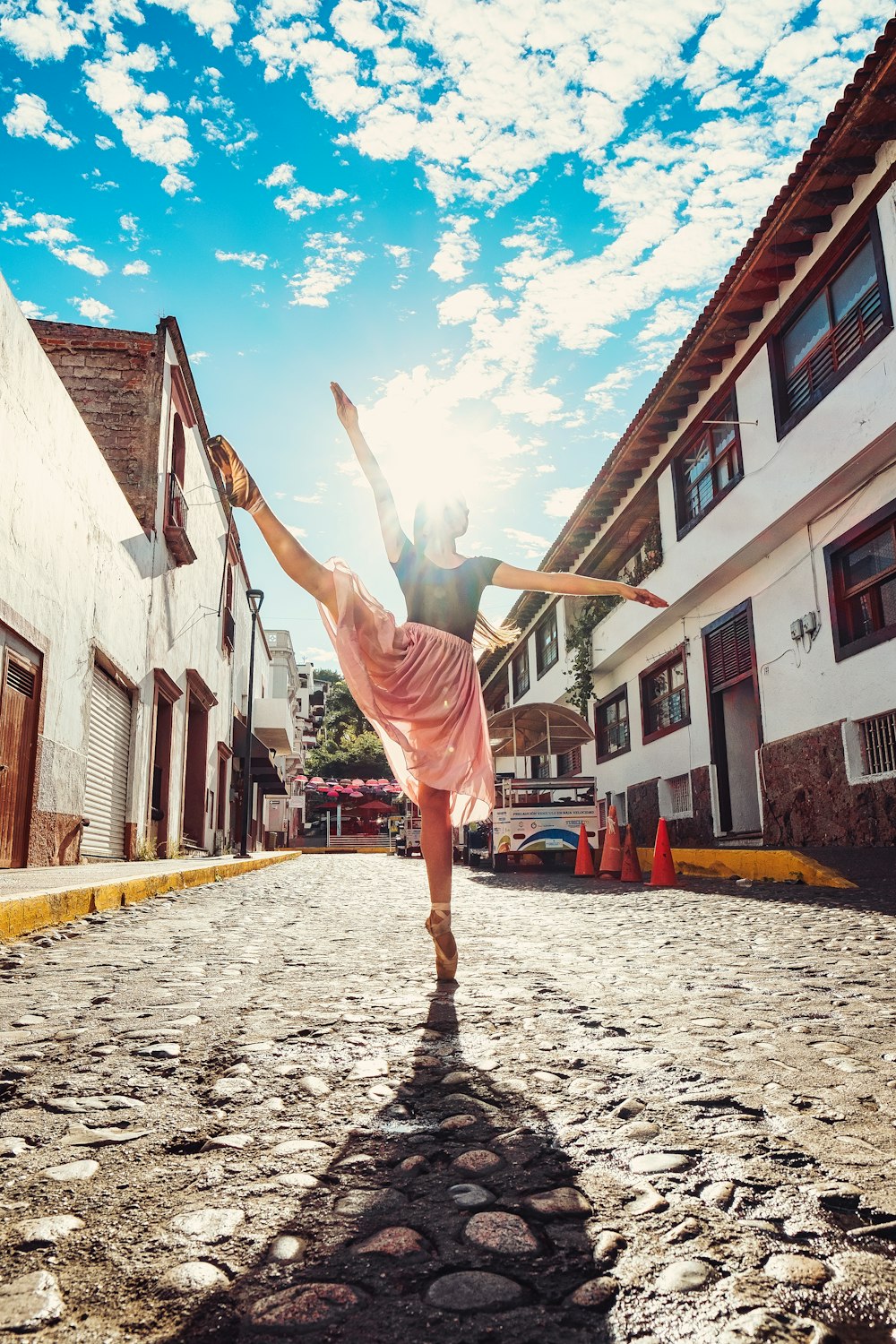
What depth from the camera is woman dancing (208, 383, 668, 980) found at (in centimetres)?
336

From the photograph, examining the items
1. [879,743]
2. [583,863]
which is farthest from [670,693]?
[879,743]

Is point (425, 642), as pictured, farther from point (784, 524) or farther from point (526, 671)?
point (526, 671)

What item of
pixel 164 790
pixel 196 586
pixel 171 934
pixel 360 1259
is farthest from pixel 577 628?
pixel 360 1259

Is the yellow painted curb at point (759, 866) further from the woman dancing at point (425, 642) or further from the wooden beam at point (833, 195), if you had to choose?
the wooden beam at point (833, 195)

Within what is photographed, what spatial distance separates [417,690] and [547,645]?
23098 millimetres

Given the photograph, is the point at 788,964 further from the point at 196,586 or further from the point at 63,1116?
the point at 196,586

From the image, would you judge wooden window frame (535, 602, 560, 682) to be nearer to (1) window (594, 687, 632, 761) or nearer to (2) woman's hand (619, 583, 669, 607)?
(1) window (594, 687, 632, 761)

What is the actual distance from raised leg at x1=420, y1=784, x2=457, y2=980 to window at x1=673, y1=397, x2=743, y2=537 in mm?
10865

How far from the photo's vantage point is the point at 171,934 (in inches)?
201

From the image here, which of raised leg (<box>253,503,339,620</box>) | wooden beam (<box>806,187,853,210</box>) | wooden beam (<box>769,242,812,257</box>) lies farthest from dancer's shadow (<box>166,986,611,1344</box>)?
wooden beam (<box>769,242,812,257</box>)

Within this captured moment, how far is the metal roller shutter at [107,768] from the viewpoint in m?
11.1

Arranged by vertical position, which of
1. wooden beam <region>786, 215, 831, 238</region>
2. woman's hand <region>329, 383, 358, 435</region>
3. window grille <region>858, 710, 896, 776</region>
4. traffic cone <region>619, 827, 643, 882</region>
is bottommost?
traffic cone <region>619, 827, 643, 882</region>

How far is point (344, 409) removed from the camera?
3814 millimetres

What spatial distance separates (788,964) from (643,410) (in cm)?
1330
